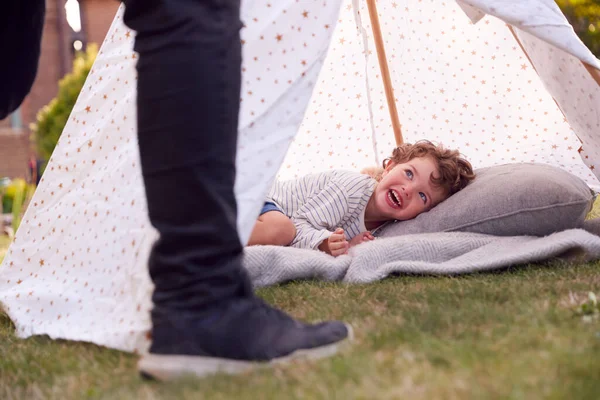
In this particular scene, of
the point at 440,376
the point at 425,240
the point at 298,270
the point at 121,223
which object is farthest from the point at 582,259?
the point at 121,223

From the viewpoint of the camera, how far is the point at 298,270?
194cm

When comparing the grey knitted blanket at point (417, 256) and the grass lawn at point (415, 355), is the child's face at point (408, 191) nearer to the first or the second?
the grey knitted blanket at point (417, 256)

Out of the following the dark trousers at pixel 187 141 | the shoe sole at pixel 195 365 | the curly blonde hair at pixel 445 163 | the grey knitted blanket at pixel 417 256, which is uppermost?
the dark trousers at pixel 187 141

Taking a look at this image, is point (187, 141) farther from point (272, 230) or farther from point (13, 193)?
point (13, 193)

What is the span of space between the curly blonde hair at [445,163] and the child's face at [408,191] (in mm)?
22

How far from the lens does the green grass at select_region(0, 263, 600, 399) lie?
3.05 ft

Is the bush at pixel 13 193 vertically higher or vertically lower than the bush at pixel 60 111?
lower

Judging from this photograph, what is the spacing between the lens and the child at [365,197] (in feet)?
7.69

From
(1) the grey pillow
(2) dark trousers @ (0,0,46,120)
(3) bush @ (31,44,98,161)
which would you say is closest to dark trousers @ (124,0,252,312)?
(2) dark trousers @ (0,0,46,120)

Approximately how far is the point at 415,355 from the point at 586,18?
6.99 meters

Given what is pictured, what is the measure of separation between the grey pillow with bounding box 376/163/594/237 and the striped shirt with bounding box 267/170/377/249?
0.19m

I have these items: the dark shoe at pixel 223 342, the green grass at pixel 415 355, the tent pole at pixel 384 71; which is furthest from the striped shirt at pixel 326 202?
the dark shoe at pixel 223 342

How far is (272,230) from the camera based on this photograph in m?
2.25

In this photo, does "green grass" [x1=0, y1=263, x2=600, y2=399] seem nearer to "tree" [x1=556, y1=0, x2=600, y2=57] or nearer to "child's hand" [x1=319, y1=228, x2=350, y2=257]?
"child's hand" [x1=319, y1=228, x2=350, y2=257]
